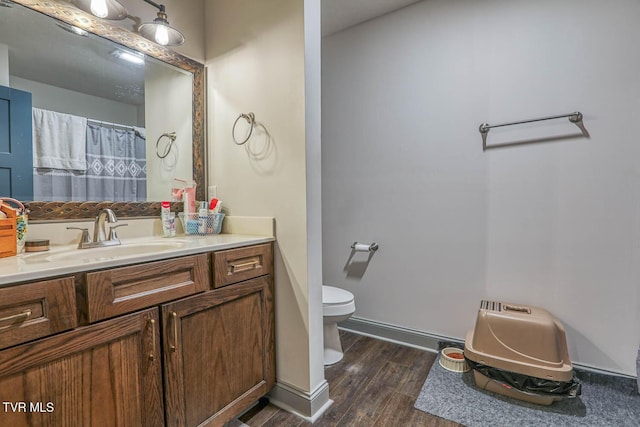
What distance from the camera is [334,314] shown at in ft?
5.95

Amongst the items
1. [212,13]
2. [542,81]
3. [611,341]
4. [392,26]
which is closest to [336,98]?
[392,26]

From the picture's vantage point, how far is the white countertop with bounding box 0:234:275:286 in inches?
30.6

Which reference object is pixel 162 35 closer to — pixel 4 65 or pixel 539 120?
pixel 4 65

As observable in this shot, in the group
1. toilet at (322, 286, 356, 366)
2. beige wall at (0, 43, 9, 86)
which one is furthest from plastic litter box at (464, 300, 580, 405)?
beige wall at (0, 43, 9, 86)

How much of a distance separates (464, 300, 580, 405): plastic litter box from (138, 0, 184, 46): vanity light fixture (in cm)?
218

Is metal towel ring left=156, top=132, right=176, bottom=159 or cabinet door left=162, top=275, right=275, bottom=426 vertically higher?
metal towel ring left=156, top=132, right=176, bottom=159

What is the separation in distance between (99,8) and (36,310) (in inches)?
49.6

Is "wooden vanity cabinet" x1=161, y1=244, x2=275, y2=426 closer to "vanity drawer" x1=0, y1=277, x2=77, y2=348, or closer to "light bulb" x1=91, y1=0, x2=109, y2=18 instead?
"vanity drawer" x1=0, y1=277, x2=77, y2=348

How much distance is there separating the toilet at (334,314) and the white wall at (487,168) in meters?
0.44

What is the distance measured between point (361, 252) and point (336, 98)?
1.28 meters

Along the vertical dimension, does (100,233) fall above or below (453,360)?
above

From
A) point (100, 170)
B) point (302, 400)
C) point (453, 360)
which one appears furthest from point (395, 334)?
point (100, 170)

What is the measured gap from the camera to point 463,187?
194 cm

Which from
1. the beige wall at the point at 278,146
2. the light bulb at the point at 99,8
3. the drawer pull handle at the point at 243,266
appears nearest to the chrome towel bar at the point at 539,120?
the beige wall at the point at 278,146
